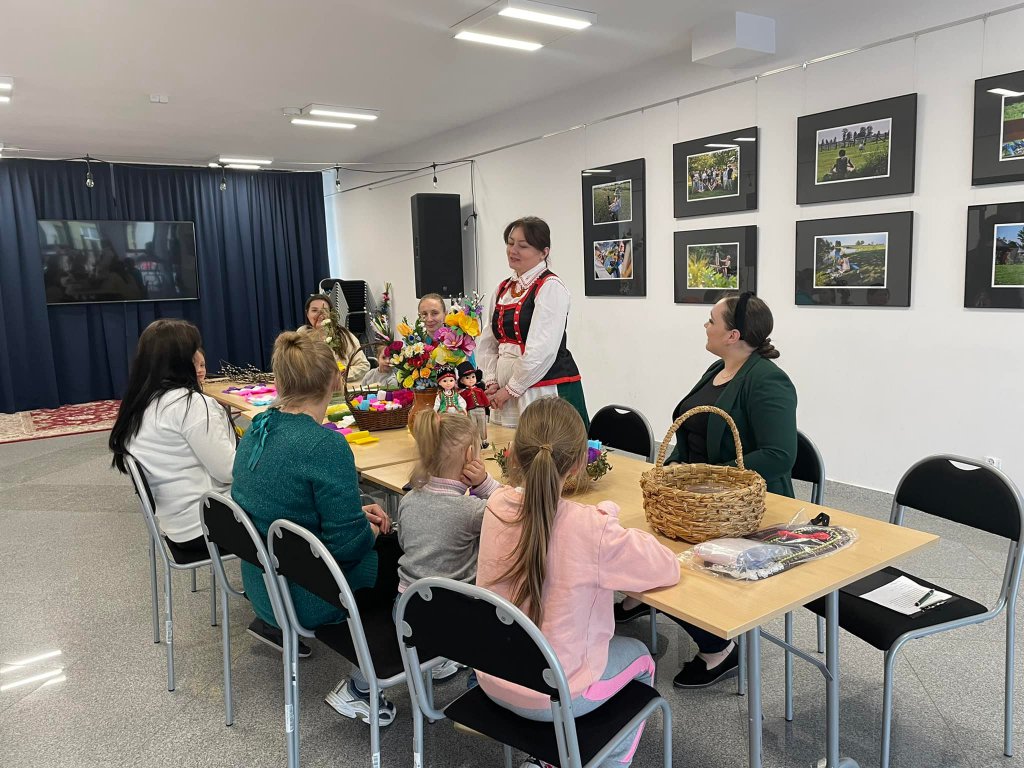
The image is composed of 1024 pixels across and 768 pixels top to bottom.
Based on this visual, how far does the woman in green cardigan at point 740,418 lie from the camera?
7.24ft

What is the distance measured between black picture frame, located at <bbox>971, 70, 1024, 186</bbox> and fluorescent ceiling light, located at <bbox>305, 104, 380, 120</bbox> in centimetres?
452

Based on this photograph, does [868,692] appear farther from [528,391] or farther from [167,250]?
[167,250]

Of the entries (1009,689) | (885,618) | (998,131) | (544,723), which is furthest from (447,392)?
(998,131)

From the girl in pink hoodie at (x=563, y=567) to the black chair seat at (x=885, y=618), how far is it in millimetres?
701

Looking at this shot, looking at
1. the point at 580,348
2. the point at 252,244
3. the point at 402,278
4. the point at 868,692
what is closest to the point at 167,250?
the point at 252,244

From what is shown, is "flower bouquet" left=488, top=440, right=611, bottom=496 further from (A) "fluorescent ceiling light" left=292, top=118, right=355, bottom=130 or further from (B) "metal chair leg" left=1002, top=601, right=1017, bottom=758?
(A) "fluorescent ceiling light" left=292, top=118, right=355, bottom=130

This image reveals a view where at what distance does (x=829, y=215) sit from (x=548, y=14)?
1.90m

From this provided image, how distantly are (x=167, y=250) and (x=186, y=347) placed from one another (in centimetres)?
715

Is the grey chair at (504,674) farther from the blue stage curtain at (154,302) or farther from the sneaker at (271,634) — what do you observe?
the blue stage curtain at (154,302)

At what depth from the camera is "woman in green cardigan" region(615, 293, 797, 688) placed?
7.24 ft

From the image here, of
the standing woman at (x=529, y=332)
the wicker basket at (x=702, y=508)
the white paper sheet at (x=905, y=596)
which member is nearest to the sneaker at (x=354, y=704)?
the wicker basket at (x=702, y=508)

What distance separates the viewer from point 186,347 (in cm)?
258

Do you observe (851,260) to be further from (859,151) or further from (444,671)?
(444,671)

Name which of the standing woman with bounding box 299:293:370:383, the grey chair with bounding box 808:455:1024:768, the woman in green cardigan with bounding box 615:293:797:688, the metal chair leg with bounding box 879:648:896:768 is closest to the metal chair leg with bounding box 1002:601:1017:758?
the grey chair with bounding box 808:455:1024:768
